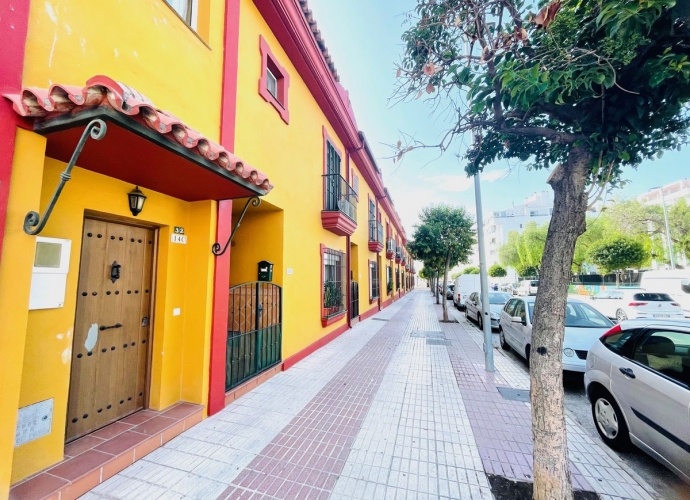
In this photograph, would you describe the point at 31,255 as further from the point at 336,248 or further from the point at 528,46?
the point at 336,248

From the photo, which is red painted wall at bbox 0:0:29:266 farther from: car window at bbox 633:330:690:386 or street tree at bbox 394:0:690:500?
car window at bbox 633:330:690:386

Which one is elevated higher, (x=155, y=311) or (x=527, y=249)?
(x=527, y=249)

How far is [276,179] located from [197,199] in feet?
6.31

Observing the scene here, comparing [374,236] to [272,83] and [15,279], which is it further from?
[15,279]

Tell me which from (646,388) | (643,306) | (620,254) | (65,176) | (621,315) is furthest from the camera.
→ (620,254)

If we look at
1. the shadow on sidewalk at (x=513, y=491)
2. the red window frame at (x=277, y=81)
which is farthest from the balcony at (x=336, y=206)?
the shadow on sidewalk at (x=513, y=491)

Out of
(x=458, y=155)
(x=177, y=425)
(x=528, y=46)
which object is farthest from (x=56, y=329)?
(x=528, y=46)

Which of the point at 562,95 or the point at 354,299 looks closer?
the point at 562,95

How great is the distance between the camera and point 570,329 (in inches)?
214

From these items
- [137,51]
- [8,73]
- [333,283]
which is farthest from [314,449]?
[333,283]

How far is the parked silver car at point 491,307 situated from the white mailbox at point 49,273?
34.5 feet

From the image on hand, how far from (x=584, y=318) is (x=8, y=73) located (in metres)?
8.80

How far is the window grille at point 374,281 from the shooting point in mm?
14300

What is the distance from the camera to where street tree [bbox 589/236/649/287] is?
69.8 feet
